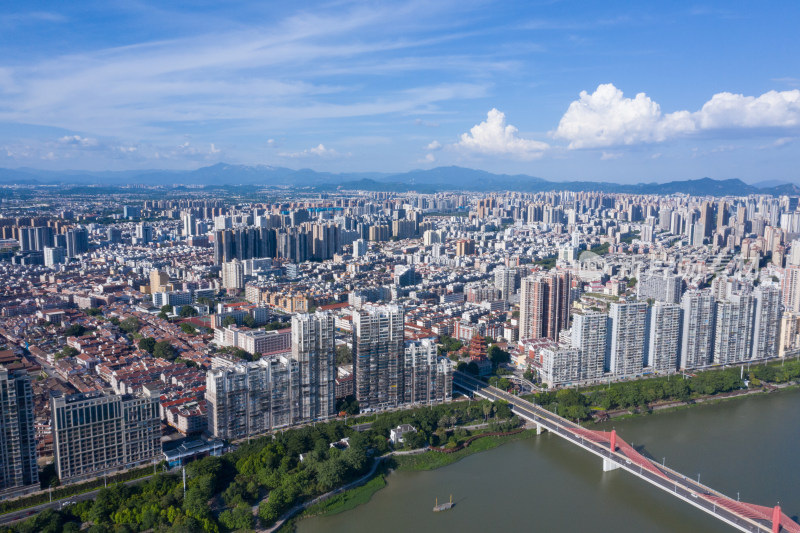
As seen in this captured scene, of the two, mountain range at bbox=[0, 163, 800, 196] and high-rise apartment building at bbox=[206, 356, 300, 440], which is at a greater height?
mountain range at bbox=[0, 163, 800, 196]

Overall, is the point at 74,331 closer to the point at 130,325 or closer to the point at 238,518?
the point at 130,325

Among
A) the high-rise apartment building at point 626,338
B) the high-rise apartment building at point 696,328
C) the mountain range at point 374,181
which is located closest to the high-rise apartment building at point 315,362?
the high-rise apartment building at point 626,338

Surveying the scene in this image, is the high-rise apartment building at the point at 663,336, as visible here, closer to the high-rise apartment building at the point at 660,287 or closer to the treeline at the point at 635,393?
the treeline at the point at 635,393

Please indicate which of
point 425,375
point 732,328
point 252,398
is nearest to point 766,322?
point 732,328

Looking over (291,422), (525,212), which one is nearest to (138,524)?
(291,422)

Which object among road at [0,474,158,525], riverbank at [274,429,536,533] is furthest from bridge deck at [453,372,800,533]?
road at [0,474,158,525]

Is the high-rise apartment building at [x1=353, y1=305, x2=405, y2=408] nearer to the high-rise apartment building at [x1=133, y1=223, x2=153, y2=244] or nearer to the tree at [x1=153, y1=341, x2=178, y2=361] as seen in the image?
the tree at [x1=153, y1=341, x2=178, y2=361]

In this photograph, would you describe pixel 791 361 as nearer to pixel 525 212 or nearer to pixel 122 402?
pixel 122 402
